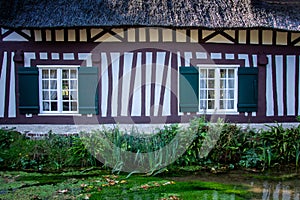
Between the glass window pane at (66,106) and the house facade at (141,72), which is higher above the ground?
the house facade at (141,72)

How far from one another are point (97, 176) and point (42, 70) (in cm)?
366

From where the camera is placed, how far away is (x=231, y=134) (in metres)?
6.78

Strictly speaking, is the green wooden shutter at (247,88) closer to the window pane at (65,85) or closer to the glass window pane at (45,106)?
the window pane at (65,85)

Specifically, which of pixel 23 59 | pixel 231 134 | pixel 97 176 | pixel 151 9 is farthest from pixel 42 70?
pixel 231 134

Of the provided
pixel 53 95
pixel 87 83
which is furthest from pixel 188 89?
pixel 53 95

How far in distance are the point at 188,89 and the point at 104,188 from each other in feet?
12.8

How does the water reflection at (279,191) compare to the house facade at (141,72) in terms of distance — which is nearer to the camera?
the water reflection at (279,191)

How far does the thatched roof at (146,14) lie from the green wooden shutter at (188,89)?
1.26 metres

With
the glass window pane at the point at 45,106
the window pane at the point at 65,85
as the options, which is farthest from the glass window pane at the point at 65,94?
the glass window pane at the point at 45,106

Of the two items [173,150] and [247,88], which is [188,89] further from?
[173,150]

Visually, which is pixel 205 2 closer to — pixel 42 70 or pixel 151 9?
pixel 151 9

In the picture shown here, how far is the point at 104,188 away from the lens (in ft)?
17.3

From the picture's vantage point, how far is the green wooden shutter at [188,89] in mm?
8359

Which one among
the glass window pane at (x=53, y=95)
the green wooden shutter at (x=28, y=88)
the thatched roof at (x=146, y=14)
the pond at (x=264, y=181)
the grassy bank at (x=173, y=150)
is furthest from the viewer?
the glass window pane at (x=53, y=95)
